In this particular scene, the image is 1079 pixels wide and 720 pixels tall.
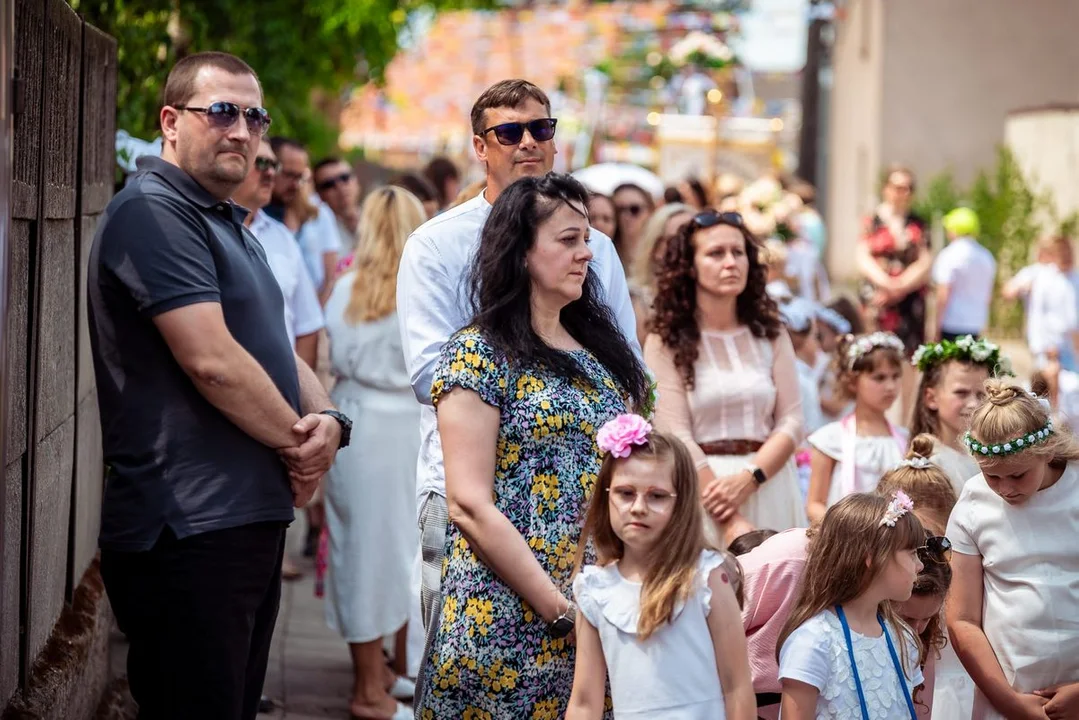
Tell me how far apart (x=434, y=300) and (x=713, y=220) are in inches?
88.0

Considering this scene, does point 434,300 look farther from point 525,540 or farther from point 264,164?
point 264,164

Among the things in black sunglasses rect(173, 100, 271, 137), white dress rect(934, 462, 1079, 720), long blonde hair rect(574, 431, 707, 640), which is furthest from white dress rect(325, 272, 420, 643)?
long blonde hair rect(574, 431, 707, 640)

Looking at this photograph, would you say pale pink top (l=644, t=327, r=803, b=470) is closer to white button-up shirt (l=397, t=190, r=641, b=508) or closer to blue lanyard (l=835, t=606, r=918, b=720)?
white button-up shirt (l=397, t=190, r=641, b=508)

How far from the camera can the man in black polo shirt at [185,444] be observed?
12.4 feet

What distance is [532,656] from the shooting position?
3.79 m

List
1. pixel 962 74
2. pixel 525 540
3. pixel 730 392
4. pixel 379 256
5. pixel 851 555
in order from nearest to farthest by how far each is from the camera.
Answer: pixel 525 540 < pixel 851 555 < pixel 730 392 < pixel 379 256 < pixel 962 74

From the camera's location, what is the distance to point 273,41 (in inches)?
540

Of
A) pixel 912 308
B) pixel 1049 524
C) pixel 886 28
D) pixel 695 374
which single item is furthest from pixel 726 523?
pixel 886 28

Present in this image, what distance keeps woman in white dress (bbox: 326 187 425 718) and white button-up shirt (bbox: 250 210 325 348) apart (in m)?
0.17

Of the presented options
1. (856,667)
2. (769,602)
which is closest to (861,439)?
(769,602)

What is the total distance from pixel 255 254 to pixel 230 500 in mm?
724

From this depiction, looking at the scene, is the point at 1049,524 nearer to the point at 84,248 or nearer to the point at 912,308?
the point at 84,248

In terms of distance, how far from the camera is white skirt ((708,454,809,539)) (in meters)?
5.98

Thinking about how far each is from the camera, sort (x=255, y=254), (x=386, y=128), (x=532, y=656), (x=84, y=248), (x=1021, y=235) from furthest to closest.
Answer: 1. (x=386, y=128)
2. (x=1021, y=235)
3. (x=84, y=248)
4. (x=255, y=254)
5. (x=532, y=656)
